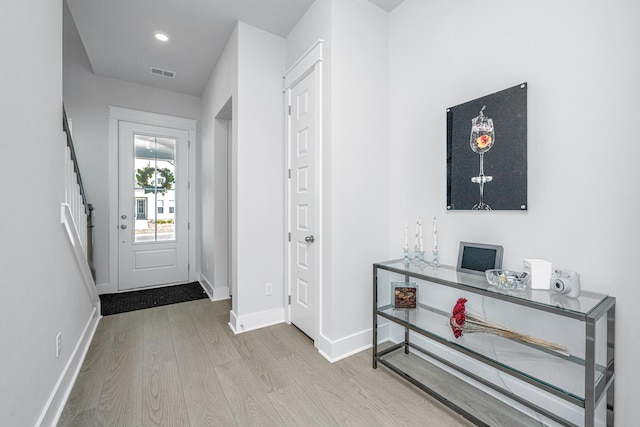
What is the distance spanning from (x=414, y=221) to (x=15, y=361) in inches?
91.3

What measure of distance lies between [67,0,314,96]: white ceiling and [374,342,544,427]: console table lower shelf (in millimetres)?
2943

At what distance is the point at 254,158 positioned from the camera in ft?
8.87

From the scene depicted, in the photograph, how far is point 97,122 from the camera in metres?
3.70

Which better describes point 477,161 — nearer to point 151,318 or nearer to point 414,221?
point 414,221

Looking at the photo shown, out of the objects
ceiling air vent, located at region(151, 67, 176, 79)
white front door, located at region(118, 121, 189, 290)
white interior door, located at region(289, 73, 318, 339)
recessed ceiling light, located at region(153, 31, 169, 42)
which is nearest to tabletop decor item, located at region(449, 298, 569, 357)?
white interior door, located at region(289, 73, 318, 339)

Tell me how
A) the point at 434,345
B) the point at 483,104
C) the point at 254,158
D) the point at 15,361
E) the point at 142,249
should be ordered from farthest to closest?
the point at 142,249, the point at 254,158, the point at 434,345, the point at 483,104, the point at 15,361

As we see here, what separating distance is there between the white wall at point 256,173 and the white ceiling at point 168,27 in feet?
0.56

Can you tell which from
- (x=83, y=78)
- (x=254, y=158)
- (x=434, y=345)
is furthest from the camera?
(x=83, y=78)

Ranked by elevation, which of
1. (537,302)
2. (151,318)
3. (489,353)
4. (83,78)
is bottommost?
(151,318)

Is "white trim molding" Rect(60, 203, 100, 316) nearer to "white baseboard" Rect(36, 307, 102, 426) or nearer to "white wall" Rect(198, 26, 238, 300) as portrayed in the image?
"white baseboard" Rect(36, 307, 102, 426)

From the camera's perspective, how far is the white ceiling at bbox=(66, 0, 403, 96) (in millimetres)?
2398

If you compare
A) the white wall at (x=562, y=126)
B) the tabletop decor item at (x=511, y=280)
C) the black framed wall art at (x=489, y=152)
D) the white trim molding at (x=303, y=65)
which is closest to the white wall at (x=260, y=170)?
the white trim molding at (x=303, y=65)

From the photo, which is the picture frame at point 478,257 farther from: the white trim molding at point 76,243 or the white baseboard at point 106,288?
the white baseboard at point 106,288

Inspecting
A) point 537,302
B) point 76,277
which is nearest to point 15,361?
Answer: point 76,277
